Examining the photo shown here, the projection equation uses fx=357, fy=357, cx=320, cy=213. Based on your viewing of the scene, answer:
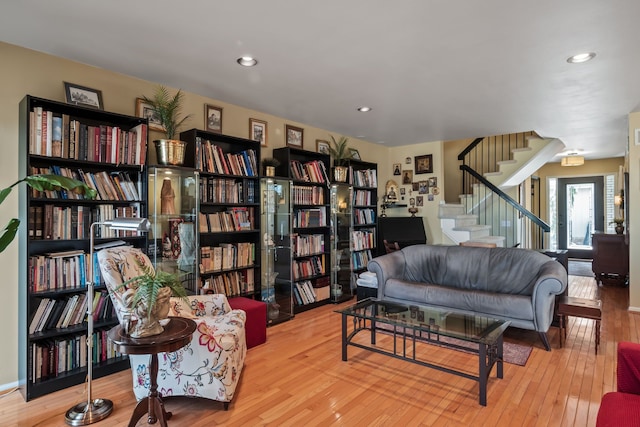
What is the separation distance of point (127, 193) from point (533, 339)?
4066mm

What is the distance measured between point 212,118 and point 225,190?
0.80m

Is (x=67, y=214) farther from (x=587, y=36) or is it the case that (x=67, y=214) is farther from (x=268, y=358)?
(x=587, y=36)

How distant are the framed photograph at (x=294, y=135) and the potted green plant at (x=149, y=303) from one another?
10.2 feet

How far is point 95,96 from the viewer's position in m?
2.96

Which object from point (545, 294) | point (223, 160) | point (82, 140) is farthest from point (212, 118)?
point (545, 294)

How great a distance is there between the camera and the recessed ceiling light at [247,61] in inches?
111

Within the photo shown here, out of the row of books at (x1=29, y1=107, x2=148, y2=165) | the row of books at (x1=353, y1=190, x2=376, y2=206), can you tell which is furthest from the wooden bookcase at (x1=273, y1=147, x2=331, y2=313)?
the row of books at (x1=29, y1=107, x2=148, y2=165)

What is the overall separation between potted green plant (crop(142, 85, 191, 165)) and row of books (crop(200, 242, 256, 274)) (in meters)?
0.95

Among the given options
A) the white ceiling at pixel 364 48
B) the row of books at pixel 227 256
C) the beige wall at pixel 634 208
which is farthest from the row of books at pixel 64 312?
the beige wall at pixel 634 208

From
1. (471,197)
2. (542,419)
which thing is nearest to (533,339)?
(542,419)

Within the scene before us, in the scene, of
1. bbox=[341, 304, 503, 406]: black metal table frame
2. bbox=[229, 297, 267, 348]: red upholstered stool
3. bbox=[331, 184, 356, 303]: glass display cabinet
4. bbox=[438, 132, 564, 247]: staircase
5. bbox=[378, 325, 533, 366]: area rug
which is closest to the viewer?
bbox=[341, 304, 503, 406]: black metal table frame

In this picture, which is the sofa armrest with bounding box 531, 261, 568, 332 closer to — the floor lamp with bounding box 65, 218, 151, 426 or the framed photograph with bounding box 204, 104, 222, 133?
the floor lamp with bounding box 65, 218, 151, 426

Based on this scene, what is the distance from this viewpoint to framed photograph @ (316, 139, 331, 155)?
5.21m

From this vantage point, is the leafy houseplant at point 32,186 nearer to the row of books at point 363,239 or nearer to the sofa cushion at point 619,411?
the sofa cushion at point 619,411
